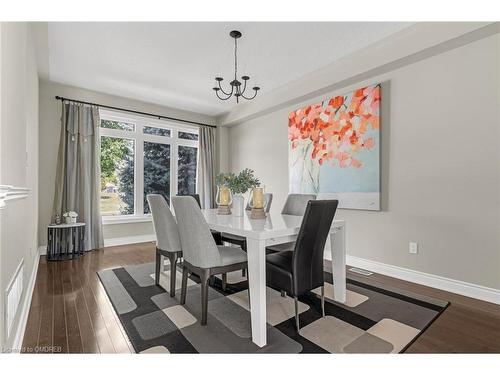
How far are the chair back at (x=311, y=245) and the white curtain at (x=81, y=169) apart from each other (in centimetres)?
371

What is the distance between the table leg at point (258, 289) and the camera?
62.7 inches

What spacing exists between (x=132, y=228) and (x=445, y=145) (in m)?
4.85

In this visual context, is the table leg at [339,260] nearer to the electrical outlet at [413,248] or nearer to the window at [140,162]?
the electrical outlet at [413,248]

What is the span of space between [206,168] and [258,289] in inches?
165

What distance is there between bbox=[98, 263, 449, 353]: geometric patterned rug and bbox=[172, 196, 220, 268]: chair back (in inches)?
18.3

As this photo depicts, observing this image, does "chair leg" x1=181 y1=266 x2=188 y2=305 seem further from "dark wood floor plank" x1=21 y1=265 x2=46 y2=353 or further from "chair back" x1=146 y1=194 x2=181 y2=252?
"dark wood floor plank" x1=21 y1=265 x2=46 y2=353

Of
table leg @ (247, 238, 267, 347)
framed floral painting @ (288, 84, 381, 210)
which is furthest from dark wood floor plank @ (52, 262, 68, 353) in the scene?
framed floral painting @ (288, 84, 381, 210)

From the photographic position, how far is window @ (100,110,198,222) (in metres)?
4.60

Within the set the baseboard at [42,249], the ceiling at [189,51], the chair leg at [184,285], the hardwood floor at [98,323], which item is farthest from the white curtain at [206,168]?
the chair leg at [184,285]
